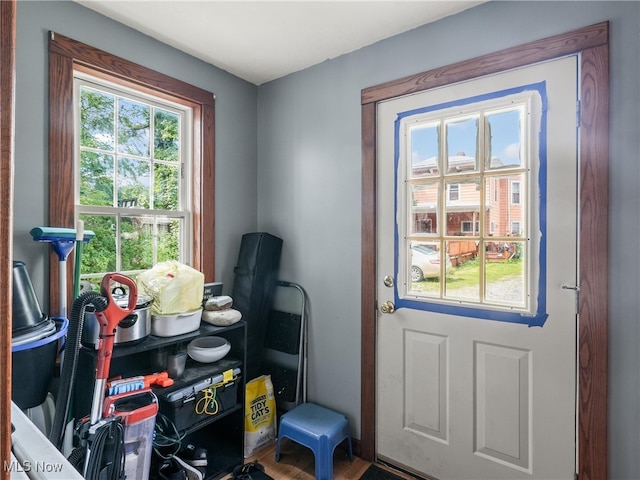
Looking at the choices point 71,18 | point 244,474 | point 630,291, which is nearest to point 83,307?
point 244,474

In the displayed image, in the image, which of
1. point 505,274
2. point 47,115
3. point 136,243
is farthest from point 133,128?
point 505,274

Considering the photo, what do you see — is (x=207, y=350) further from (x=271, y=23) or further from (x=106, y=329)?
(x=271, y=23)

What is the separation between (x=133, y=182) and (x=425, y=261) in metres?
1.75

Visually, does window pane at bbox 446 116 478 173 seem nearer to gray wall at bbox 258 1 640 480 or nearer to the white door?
the white door

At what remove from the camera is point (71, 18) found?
172cm

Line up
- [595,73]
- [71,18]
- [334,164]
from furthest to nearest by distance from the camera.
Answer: [334,164] → [71,18] → [595,73]

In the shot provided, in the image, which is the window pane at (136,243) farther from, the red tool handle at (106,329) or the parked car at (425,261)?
the parked car at (425,261)

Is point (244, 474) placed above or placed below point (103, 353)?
below

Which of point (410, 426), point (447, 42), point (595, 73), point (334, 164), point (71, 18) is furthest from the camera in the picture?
point (334, 164)

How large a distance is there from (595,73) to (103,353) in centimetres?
232

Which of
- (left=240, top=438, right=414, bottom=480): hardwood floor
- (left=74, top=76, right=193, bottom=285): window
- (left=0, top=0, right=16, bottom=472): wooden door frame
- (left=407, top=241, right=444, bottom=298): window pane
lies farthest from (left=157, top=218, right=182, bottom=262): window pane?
(left=0, top=0, right=16, bottom=472): wooden door frame

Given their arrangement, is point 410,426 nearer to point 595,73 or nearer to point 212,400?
point 212,400

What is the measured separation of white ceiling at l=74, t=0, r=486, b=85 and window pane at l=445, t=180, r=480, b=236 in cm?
90

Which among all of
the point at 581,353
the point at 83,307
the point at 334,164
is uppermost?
the point at 334,164
